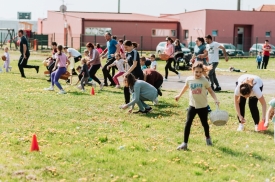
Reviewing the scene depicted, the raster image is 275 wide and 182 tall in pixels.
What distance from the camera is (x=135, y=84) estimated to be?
40.0 ft

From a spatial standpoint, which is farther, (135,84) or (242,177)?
(135,84)

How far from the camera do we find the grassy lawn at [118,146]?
7.13 metres

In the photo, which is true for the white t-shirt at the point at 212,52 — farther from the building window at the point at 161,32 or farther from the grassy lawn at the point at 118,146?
the building window at the point at 161,32

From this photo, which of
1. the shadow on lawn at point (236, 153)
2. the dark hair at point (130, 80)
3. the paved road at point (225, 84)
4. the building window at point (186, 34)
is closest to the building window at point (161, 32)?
the building window at point (186, 34)

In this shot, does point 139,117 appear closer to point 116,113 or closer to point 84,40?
point 116,113

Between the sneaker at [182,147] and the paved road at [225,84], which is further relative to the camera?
the paved road at [225,84]

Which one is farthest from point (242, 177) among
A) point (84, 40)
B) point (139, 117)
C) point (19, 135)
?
point (84, 40)

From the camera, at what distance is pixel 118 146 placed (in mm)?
8680

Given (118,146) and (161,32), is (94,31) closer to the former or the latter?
(161,32)

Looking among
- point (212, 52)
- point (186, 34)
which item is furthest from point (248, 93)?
point (186, 34)

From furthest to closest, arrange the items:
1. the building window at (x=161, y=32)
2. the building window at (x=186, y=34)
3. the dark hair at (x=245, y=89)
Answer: the building window at (x=161, y=32) < the building window at (x=186, y=34) < the dark hair at (x=245, y=89)

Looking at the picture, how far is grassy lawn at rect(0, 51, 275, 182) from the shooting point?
23.4 feet

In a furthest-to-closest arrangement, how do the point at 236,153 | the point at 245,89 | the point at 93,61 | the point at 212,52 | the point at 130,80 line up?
1. the point at 93,61
2. the point at 212,52
3. the point at 130,80
4. the point at 245,89
5. the point at 236,153

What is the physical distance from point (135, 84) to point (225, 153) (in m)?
4.13
